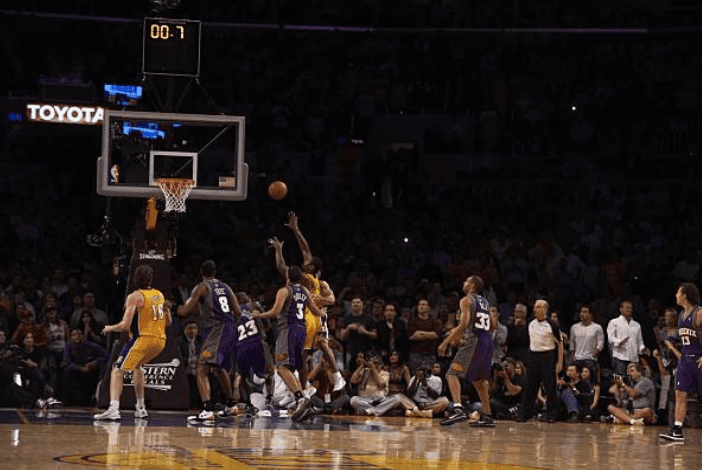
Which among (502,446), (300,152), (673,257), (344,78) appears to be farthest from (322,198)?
(502,446)

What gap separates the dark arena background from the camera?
56.9ft

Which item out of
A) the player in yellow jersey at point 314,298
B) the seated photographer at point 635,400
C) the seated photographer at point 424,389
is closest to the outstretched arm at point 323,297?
the player in yellow jersey at point 314,298

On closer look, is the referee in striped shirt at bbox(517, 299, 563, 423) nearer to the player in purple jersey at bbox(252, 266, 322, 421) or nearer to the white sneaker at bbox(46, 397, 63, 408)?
the player in purple jersey at bbox(252, 266, 322, 421)

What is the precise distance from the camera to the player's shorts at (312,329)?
56.9 ft

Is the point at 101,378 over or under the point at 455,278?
under

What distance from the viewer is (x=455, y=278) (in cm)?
2355

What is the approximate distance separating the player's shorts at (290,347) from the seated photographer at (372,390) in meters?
2.53

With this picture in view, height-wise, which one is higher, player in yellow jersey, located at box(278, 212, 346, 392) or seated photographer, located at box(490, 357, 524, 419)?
player in yellow jersey, located at box(278, 212, 346, 392)

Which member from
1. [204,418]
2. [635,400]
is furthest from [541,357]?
[204,418]

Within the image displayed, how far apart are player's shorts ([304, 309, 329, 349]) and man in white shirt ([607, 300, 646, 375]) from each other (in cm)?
473

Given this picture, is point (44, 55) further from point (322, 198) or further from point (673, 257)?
point (673, 257)

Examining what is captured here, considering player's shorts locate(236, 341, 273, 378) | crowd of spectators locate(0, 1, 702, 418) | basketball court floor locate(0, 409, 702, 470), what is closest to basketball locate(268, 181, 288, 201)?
player's shorts locate(236, 341, 273, 378)

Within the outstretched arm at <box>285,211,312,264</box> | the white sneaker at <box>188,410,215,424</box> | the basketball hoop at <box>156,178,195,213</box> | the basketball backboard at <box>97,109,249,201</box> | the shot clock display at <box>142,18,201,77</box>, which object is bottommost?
the white sneaker at <box>188,410,215,424</box>

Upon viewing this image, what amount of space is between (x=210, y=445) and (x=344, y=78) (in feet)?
58.1
